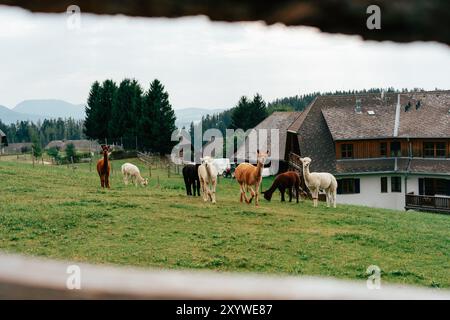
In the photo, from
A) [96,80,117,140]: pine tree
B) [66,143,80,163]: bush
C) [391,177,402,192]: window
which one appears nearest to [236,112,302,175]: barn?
[391,177,402,192]: window

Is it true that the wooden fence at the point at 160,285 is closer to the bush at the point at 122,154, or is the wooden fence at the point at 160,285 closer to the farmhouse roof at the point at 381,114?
the bush at the point at 122,154

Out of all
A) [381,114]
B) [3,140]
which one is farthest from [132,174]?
[381,114]

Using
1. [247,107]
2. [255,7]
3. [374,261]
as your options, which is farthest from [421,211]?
[255,7]

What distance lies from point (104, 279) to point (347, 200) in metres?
2.58

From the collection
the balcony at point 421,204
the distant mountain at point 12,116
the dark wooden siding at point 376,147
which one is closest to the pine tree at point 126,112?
the distant mountain at point 12,116

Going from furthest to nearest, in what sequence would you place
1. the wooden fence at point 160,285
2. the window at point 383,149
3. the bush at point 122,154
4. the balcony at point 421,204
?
1. the balcony at point 421,204
2. the window at point 383,149
3. the bush at point 122,154
4. the wooden fence at point 160,285

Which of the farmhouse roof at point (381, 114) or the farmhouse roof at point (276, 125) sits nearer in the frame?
the farmhouse roof at point (276, 125)

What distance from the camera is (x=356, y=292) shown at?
2254mm

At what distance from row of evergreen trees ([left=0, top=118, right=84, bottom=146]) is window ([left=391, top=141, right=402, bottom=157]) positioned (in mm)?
2335

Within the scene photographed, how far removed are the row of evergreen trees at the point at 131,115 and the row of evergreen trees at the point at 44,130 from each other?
95 mm

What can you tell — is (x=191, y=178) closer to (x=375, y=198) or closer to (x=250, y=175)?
(x=250, y=175)

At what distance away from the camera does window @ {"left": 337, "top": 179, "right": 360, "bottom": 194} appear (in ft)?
14.3

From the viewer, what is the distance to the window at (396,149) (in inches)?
142

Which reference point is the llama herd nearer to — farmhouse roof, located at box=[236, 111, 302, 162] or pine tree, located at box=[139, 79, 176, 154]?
farmhouse roof, located at box=[236, 111, 302, 162]
